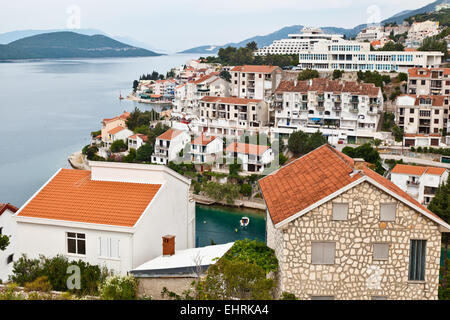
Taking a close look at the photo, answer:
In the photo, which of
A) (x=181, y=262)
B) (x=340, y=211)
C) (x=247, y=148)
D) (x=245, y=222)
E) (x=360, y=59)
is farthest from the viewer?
(x=360, y=59)

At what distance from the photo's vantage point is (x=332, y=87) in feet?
85.5

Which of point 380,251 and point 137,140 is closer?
point 380,251

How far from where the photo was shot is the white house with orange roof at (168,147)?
2423 cm

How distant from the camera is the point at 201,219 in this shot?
61.4ft

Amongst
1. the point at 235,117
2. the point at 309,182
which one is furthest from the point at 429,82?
the point at 309,182

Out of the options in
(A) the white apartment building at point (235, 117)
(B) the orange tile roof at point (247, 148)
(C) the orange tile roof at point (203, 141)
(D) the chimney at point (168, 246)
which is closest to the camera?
(D) the chimney at point (168, 246)

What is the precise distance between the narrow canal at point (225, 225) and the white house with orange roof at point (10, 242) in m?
7.70

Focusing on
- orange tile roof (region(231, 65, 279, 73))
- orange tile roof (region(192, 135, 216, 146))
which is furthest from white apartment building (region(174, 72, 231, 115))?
orange tile roof (region(192, 135, 216, 146))

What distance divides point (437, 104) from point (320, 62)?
11.4 meters

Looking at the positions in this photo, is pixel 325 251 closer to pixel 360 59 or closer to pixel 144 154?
pixel 144 154

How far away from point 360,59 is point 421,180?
54.2 ft

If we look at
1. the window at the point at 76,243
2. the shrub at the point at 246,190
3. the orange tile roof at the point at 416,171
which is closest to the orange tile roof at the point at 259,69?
the shrub at the point at 246,190

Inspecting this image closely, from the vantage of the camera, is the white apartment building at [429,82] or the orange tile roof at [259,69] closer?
the white apartment building at [429,82]

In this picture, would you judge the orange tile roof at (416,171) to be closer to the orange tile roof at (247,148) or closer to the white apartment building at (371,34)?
the orange tile roof at (247,148)
